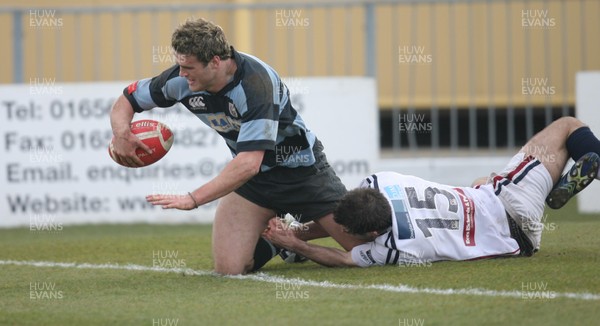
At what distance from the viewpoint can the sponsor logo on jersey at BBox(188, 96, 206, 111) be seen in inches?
303

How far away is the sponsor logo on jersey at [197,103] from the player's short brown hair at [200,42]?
0.47 meters

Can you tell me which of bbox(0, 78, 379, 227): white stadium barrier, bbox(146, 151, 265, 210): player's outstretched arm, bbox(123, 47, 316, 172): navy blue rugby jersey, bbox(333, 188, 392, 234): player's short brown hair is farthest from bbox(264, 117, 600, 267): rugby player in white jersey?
bbox(0, 78, 379, 227): white stadium barrier

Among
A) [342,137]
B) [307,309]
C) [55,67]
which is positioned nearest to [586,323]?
[307,309]

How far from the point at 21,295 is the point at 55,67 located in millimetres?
8818

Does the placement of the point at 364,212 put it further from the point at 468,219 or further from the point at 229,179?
the point at 229,179

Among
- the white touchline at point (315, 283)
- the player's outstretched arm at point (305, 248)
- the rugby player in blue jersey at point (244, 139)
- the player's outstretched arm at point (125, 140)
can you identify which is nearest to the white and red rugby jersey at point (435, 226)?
the player's outstretched arm at point (305, 248)

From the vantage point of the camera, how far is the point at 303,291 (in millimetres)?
6941

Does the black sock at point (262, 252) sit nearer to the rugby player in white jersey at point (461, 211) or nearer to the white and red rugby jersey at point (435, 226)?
the rugby player in white jersey at point (461, 211)

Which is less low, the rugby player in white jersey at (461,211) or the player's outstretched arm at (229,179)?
the player's outstretched arm at (229,179)

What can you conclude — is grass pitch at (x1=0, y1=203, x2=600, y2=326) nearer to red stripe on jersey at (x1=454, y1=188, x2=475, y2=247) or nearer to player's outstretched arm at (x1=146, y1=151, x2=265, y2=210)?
red stripe on jersey at (x1=454, y1=188, x2=475, y2=247)

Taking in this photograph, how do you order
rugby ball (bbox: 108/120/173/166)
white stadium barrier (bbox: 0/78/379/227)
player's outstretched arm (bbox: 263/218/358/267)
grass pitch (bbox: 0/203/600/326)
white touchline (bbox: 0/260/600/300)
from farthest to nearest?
white stadium barrier (bbox: 0/78/379/227)
rugby ball (bbox: 108/120/173/166)
player's outstretched arm (bbox: 263/218/358/267)
white touchline (bbox: 0/260/600/300)
grass pitch (bbox: 0/203/600/326)

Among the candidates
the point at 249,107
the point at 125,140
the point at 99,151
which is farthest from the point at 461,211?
the point at 99,151

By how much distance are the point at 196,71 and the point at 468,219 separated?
2170 mm

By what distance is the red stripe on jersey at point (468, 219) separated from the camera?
7543mm
